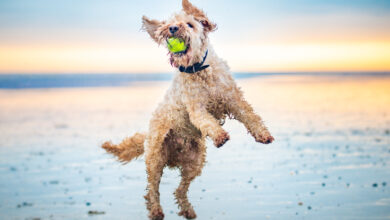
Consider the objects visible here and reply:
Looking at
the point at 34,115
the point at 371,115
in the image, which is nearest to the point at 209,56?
the point at 371,115

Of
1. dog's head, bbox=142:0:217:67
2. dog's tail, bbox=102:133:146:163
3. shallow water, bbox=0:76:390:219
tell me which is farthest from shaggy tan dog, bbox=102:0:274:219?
shallow water, bbox=0:76:390:219

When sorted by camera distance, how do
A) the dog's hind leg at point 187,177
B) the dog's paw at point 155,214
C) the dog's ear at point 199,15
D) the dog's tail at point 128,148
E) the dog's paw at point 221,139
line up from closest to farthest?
the dog's paw at point 221,139
the dog's ear at point 199,15
the dog's paw at point 155,214
the dog's hind leg at point 187,177
the dog's tail at point 128,148

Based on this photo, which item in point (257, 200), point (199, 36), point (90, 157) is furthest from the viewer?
point (90, 157)

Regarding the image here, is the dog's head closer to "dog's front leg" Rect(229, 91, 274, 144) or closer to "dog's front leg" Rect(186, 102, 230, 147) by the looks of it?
"dog's front leg" Rect(186, 102, 230, 147)

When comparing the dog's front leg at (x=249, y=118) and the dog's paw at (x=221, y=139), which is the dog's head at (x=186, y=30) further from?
the dog's paw at (x=221, y=139)

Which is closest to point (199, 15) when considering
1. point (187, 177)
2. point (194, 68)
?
point (194, 68)

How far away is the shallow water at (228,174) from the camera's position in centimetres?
802

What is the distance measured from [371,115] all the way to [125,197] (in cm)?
1047

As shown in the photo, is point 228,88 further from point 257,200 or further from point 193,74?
point 257,200

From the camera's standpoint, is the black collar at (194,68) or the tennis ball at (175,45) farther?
the black collar at (194,68)

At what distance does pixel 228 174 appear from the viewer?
31.3 ft

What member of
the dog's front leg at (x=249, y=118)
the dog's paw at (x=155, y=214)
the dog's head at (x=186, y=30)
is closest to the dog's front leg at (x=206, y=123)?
the dog's front leg at (x=249, y=118)

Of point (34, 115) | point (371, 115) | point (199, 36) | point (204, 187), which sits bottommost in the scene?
point (34, 115)

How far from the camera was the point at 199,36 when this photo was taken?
4367 millimetres
